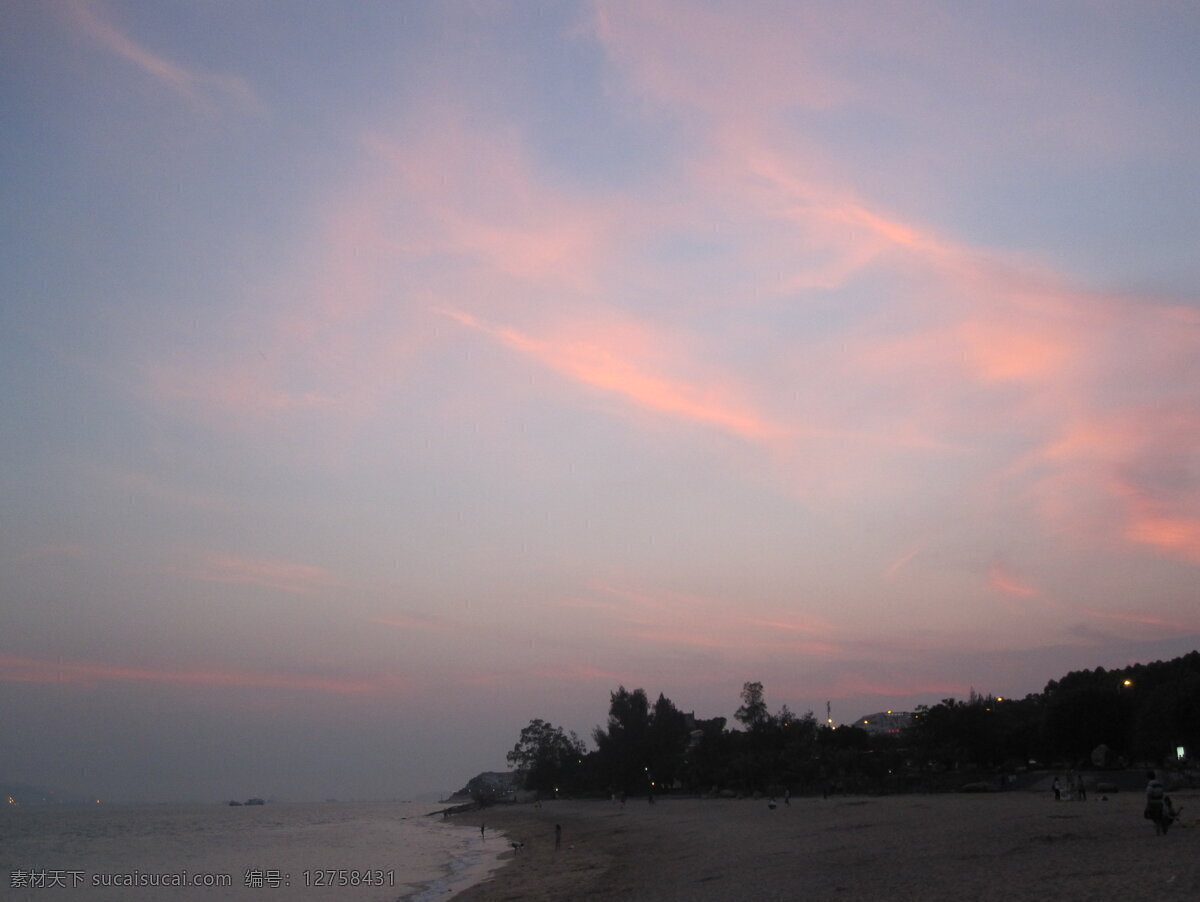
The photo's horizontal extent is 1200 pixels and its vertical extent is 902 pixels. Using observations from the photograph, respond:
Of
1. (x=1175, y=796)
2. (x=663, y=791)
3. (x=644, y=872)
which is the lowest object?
(x=663, y=791)

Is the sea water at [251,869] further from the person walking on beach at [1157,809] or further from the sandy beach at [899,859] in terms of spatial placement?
the person walking on beach at [1157,809]

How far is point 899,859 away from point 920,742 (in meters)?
59.8

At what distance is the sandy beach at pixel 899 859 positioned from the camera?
18.2 meters

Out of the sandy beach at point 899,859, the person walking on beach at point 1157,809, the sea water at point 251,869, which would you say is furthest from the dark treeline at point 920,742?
the person walking on beach at point 1157,809

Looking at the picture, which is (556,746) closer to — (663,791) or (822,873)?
(663,791)

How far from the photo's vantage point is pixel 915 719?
271 feet

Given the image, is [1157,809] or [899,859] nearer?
[1157,809]

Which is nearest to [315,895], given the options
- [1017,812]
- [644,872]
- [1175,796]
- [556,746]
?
[644,872]

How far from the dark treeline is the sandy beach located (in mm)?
20031

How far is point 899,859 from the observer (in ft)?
81.4

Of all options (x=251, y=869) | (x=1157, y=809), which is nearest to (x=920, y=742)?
(x=251, y=869)

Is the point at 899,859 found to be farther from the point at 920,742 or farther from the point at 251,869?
the point at 920,742

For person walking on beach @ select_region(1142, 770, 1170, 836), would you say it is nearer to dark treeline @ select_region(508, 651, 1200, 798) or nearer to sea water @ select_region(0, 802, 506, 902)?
sea water @ select_region(0, 802, 506, 902)

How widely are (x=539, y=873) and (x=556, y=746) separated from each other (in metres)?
125
